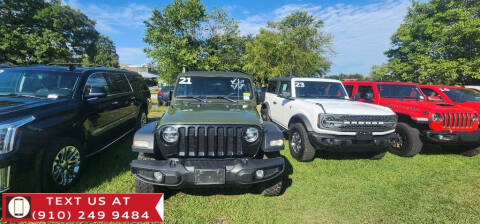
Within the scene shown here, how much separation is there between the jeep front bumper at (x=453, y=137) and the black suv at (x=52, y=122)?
6.89 meters

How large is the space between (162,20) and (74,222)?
93.5 feet

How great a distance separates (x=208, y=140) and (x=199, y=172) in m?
0.41

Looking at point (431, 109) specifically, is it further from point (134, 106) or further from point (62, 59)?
point (62, 59)

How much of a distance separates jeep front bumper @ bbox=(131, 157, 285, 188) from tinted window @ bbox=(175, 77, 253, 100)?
5.35 feet

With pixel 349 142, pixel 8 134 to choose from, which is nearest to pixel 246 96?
pixel 349 142

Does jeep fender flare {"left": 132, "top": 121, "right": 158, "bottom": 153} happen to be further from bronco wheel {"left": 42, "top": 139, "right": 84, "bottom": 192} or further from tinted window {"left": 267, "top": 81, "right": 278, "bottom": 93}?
tinted window {"left": 267, "top": 81, "right": 278, "bottom": 93}

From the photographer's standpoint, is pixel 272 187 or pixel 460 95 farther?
pixel 460 95

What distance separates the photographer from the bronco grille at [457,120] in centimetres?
473

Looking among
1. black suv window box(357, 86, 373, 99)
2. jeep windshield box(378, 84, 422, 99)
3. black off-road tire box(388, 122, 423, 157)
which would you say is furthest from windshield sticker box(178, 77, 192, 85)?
jeep windshield box(378, 84, 422, 99)

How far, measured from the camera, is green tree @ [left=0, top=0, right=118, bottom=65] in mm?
17094

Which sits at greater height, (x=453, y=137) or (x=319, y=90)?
(x=319, y=90)

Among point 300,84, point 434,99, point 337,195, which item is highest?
point 300,84

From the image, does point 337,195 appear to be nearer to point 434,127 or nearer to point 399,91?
point 434,127

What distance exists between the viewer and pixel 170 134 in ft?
8.59
